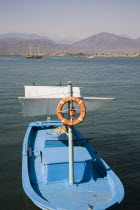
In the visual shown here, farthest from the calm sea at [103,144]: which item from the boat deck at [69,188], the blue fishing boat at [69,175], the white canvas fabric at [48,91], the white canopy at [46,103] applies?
the white canvas fabric at [48,91]

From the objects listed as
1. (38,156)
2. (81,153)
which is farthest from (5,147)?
(81,153)

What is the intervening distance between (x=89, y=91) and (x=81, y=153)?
108 ft

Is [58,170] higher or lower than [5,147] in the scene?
higher

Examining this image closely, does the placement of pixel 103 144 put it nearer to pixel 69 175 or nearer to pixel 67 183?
pixel 67 183

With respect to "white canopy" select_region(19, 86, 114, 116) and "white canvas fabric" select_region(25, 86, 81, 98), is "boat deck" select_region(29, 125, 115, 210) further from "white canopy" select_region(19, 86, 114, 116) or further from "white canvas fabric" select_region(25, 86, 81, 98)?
"white canvas fabric" select_region(25, 86, 81, 98)

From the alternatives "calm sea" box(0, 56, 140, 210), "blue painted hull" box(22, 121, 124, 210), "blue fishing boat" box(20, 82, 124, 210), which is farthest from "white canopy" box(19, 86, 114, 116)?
"calm sea" box(0, 56, 140, 210)

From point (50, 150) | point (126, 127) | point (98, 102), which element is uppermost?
point (98, 102)

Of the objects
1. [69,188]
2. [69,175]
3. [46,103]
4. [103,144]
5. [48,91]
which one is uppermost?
[48,91]

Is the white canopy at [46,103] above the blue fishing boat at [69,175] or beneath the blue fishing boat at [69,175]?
above

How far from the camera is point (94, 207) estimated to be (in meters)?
10.6

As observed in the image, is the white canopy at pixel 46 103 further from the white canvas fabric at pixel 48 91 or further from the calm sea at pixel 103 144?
the calm sea at pixel 103 144

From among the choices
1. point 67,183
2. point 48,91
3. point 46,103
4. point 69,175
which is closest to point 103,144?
point 48,91

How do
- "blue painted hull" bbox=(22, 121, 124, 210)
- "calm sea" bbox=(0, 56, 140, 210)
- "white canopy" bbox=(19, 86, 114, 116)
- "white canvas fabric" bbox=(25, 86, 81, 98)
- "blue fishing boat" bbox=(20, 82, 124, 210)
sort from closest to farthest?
"blue painted hull" bbox=(22, 121, 124, 210) < "blue fishing boat" bbox=(20, 82, 124, 210) < "white canopy" bbox=(19, 86, 114, 116) < "calm sea" bbox=(0, 56, 140, 210) < "white canvas fabric" bbox=(25, 86, 81, 98)

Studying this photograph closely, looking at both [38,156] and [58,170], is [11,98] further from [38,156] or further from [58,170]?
[58,170]
